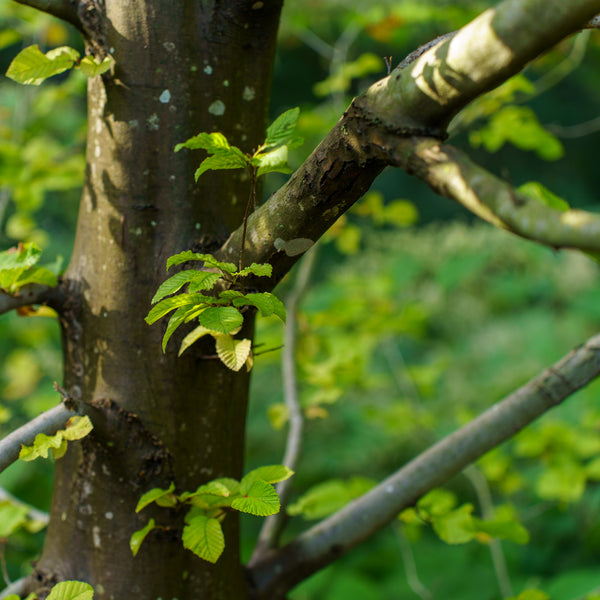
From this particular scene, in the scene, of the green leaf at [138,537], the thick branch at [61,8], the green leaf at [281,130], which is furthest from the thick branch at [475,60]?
the green leaf at [138,537]

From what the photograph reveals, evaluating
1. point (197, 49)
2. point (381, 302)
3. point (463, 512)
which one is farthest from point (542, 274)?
point (197, 49)

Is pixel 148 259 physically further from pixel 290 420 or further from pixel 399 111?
pixel 290 420

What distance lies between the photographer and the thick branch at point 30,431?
48 centimetres

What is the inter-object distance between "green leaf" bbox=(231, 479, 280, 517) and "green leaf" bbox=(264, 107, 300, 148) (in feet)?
1.02

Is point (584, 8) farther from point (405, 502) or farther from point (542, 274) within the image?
point (542, 274)

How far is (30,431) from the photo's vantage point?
495mm

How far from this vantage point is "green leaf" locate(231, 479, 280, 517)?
49cm

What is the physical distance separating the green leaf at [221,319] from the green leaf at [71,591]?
0.24m

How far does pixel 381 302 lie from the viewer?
1749mm

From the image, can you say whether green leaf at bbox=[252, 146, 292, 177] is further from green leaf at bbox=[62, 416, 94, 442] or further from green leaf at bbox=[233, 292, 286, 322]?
green leaf at bbox=[62, 416, 94, 442]

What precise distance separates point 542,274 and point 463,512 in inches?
109

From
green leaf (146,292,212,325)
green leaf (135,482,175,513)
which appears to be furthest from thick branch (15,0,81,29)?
green leaf (135,482,175,513)

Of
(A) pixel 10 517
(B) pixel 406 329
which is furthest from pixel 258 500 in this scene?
(B) pixel 406 329

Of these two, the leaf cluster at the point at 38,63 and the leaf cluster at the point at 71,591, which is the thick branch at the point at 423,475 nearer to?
the leaf cluster at the point at 71,591
